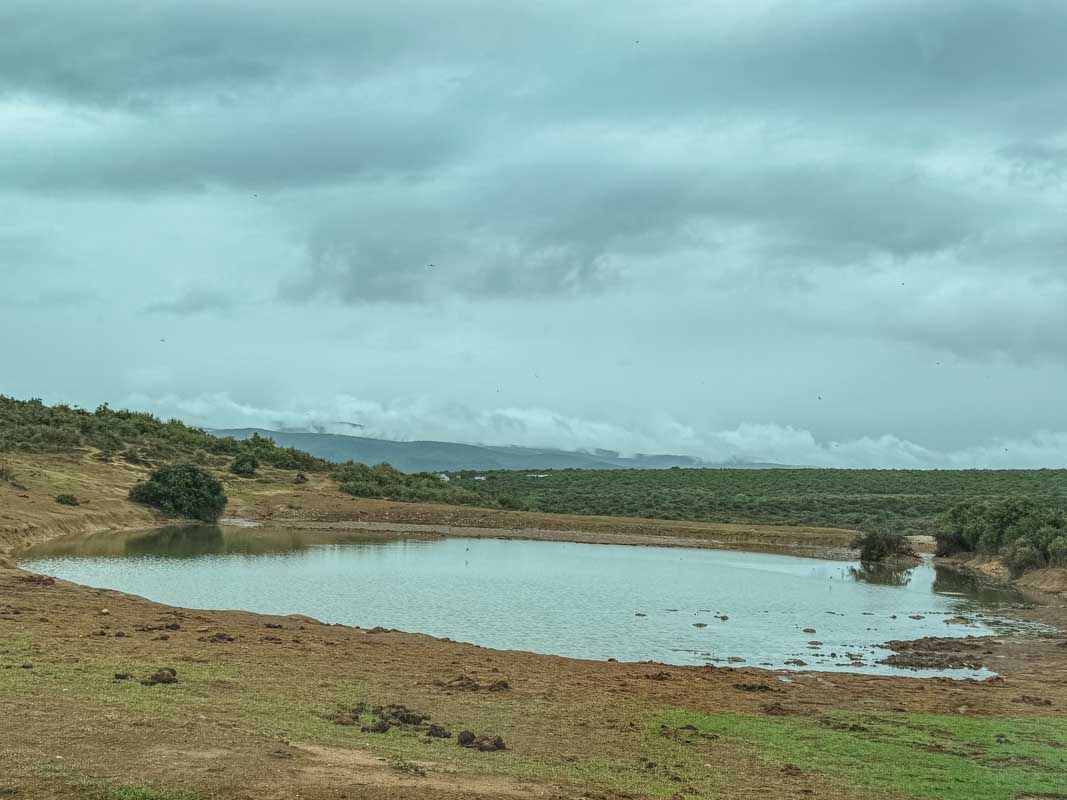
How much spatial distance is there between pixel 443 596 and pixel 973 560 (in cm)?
3493

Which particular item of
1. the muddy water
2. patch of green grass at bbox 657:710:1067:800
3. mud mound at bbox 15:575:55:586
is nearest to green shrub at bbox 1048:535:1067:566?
→ the muddy water

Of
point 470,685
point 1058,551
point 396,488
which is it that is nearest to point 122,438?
point 396,488

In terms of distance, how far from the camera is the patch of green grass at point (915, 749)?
12742mm

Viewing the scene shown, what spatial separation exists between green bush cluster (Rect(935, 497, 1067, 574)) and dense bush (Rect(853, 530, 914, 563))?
2.77m

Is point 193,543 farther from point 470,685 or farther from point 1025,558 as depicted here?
point 1025,558

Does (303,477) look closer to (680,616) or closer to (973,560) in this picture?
(973,560)

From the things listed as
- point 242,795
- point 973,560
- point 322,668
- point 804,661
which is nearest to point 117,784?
point 242,795

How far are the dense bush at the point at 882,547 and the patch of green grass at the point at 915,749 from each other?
137 feet

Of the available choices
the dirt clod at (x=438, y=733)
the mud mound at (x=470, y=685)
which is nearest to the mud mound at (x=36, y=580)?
the mud mound at (x=470, y=685)

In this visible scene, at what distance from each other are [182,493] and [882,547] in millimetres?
41313

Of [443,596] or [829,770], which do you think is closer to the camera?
[829,770]

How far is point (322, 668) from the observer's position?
1822cm

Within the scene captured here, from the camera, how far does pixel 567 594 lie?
3469 centimetres

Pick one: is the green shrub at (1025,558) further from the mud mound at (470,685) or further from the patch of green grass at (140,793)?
the patch of green grass at (140,793)
